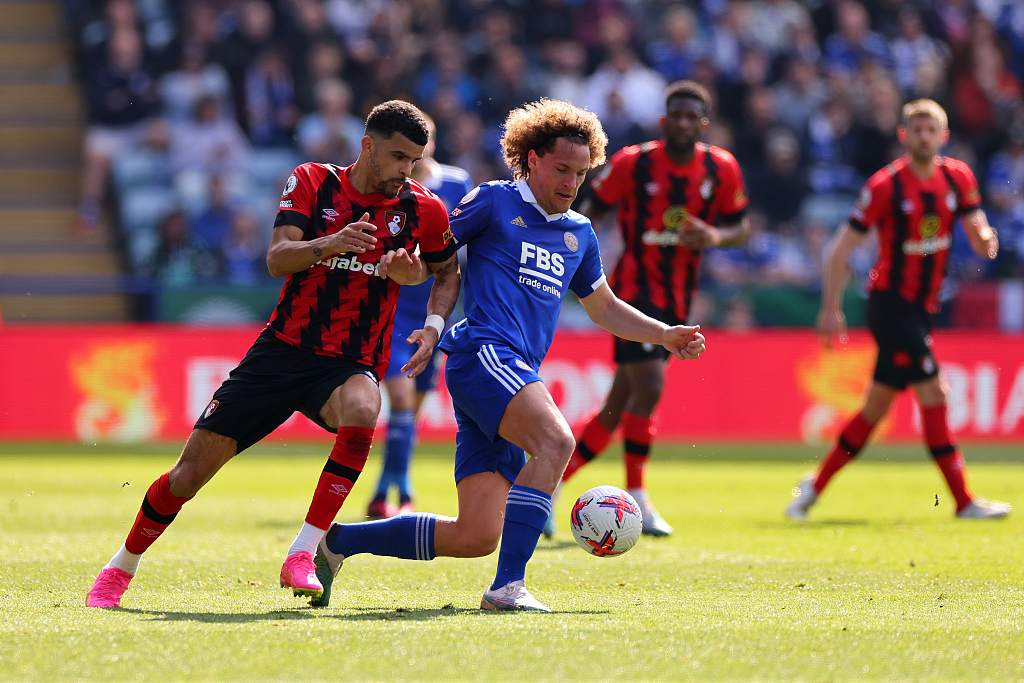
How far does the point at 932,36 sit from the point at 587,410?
10579mm

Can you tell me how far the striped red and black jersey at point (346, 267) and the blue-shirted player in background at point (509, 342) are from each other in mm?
178

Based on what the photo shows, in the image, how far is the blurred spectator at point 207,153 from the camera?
Result: 1681cm

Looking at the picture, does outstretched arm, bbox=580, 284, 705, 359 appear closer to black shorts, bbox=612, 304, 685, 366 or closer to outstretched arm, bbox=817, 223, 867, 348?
black shorts, bbox=612, 304, 685, 366

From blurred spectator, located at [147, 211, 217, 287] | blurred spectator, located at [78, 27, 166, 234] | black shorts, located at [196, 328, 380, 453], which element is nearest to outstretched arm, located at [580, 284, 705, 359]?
black shorts, located at [196, 328, 380, 453]

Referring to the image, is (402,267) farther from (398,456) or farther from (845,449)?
(845,449)

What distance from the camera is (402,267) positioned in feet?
16.3

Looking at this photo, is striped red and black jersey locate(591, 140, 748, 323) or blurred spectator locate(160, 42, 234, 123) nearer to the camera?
striped red and black jersey locate(591, 140, 748, 323)

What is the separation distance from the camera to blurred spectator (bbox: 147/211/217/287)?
1538 cm

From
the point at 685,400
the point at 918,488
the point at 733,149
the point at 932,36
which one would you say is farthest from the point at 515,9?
the point at 918,488

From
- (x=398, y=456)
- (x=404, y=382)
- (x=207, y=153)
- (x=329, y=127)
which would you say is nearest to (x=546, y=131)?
(x=404, y=382)

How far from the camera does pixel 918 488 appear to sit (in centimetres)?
1067

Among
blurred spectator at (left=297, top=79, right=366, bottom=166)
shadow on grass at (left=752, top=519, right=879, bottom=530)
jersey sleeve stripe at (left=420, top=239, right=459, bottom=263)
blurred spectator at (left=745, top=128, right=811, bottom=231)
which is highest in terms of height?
blurred spectator at (left=297, top=79, right=366, bottom=166)

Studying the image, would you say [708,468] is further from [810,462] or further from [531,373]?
[531,373]

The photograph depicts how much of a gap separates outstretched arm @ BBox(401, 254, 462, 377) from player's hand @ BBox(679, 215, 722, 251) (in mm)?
3054
